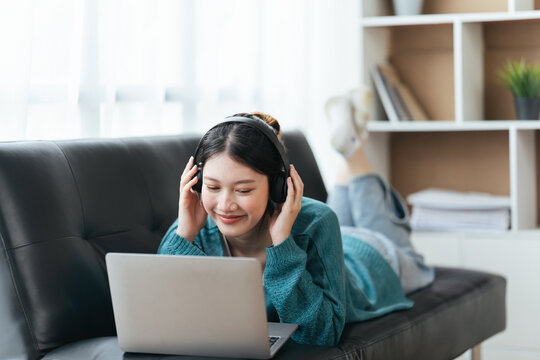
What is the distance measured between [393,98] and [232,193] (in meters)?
1.74

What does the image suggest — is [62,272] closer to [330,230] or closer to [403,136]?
[330,230]

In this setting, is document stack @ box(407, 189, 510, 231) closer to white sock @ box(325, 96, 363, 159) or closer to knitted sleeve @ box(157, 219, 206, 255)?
white sock @ box(325, 96, 363, 159)

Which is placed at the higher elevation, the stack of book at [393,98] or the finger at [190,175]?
the stack of book at [393,98]

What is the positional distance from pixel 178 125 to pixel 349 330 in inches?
39.3

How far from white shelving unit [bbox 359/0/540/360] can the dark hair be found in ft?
5.29

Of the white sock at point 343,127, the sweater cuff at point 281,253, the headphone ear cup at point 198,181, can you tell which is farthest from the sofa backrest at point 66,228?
the white sock at point 343,127

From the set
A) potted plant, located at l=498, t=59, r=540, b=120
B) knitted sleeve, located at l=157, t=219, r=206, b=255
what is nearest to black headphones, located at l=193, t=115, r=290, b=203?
knitted sleeve, located at l=157, t=219, r=206, b=255

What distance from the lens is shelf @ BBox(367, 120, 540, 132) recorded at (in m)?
2.78

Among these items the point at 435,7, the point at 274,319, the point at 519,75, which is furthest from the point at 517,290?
the point at 274,319

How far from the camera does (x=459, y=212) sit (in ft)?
9.48

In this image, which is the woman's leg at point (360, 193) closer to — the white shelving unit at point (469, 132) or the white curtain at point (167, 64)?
the white curtain at point (167, 64)

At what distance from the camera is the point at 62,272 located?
1426mm

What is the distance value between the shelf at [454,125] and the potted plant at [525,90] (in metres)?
0.04

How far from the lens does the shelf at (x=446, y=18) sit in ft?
9.10
